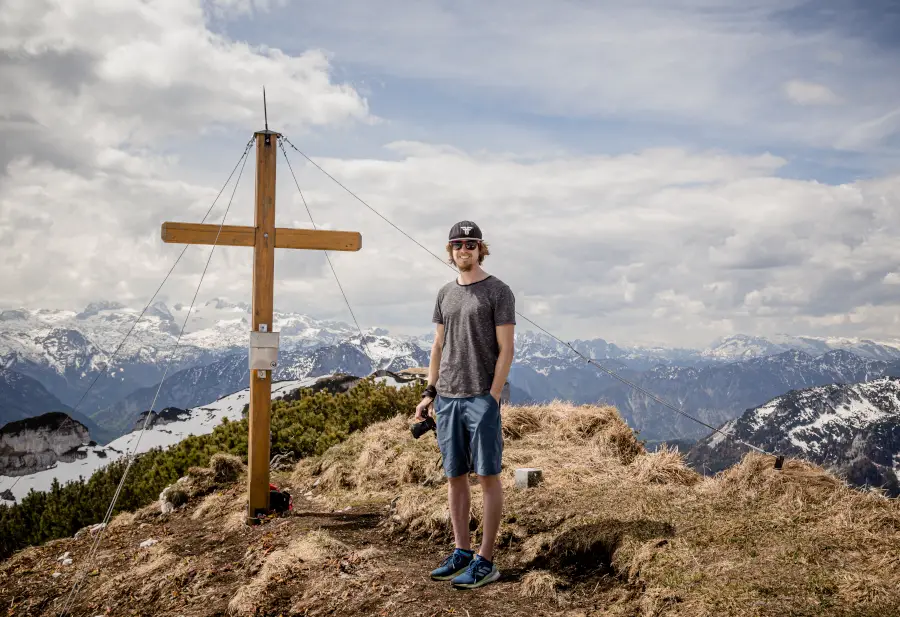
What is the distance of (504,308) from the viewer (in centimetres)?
494

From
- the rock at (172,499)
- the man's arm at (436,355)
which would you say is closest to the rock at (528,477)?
the man's arm at (436,355)

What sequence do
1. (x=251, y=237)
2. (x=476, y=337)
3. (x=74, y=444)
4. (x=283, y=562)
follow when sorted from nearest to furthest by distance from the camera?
(x=476, y=337), (x=283, y=562), (x=251, y=237), (x=74, y=444)

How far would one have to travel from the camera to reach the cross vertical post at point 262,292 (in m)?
8.23

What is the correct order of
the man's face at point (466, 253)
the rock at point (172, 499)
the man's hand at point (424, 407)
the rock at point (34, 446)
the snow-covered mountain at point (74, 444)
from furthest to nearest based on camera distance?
1. the rock at point (34, 446)
2. the snow-covered mountain at point (74, 444)
3. the rock at point (172, 499)
4. the man's hand at point (424, 407)
5. the man's face at point (466, 253)

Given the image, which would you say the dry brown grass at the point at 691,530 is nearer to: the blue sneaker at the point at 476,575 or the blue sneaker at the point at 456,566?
the blue sneaker at the point at 476,575

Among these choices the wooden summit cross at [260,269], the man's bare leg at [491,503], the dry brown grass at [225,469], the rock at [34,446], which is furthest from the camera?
the rock at [34,446]

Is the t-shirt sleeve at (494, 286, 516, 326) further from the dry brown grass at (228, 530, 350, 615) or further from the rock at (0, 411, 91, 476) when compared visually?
the rock at (0, 411, 91, 476)

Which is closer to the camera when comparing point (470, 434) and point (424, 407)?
point (470, 434)

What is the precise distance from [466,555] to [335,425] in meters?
9.24

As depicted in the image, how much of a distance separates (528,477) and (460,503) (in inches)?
108

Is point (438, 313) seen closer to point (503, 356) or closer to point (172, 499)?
point (503, 356)

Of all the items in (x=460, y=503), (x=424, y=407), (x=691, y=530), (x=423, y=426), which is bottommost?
(x=691, y=530)

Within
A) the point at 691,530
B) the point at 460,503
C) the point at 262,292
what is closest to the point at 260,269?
the point at 262,292

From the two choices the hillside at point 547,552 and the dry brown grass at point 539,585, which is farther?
the dry brown grass at point 539,585
